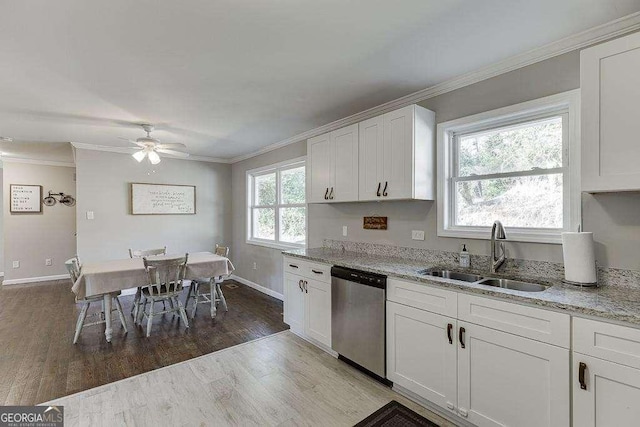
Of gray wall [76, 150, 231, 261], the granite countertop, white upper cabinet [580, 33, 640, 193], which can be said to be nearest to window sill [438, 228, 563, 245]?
the granite countertop

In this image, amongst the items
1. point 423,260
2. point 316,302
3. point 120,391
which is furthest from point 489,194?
point 120,391

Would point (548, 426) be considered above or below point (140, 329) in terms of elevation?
above

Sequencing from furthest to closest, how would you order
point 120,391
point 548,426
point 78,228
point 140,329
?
point 78,228 → point 140,329 → point 120,391 → point 548,426

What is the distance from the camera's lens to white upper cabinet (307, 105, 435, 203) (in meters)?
2.57

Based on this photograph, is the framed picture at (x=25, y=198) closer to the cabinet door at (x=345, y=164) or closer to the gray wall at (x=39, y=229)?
the gray wall at (x=39, y=229)

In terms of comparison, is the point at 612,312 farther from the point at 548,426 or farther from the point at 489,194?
the point at 489,194

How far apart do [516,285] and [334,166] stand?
198cm

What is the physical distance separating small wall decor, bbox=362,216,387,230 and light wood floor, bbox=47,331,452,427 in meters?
1.37

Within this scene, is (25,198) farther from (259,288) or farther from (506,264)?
(506,264)

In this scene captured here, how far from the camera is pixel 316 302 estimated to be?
3.01 m

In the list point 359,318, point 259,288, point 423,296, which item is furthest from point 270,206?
point 423,296

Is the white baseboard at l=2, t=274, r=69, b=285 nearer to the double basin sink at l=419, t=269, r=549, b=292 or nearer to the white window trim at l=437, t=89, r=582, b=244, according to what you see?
the double basin sink at l=419, t=269, r=549, b=292

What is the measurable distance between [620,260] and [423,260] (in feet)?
4.24

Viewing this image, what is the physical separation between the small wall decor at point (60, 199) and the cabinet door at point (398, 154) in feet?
22.0
